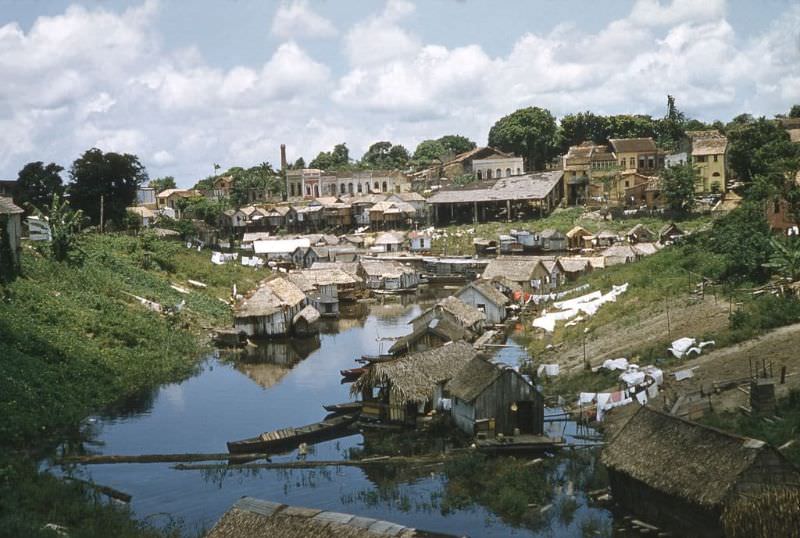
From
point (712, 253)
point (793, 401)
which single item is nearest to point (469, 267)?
point (712, 253)

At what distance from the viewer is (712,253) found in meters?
38.3

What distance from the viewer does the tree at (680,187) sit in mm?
64750

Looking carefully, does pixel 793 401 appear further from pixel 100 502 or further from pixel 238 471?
pixel 100 502

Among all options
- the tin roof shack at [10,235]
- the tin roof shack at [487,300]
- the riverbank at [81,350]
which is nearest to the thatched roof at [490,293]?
the tin roof shack at [487,300]

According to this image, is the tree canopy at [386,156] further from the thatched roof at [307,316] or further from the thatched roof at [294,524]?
the thatched roof at [294,524]

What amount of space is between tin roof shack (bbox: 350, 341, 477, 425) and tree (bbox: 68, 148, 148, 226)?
4191 cm

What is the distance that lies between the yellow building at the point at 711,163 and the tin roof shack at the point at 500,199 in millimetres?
12754

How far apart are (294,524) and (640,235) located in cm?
5238

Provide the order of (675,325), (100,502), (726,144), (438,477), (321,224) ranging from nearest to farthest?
(100,502) → (438,477) → (675,325) → (726,144) → (321,224)

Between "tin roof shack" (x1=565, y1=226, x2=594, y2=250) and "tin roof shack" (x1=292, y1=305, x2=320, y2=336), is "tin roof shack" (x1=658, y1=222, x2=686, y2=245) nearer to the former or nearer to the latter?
"tin roof shack" (x1=565, y1=226, x2=594, y2=250)

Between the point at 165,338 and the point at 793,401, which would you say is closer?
the point at 793,401

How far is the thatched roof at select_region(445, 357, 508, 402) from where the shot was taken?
23.2 m

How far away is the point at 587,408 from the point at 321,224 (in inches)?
2724

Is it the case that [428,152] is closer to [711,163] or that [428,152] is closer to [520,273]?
[711,163]
